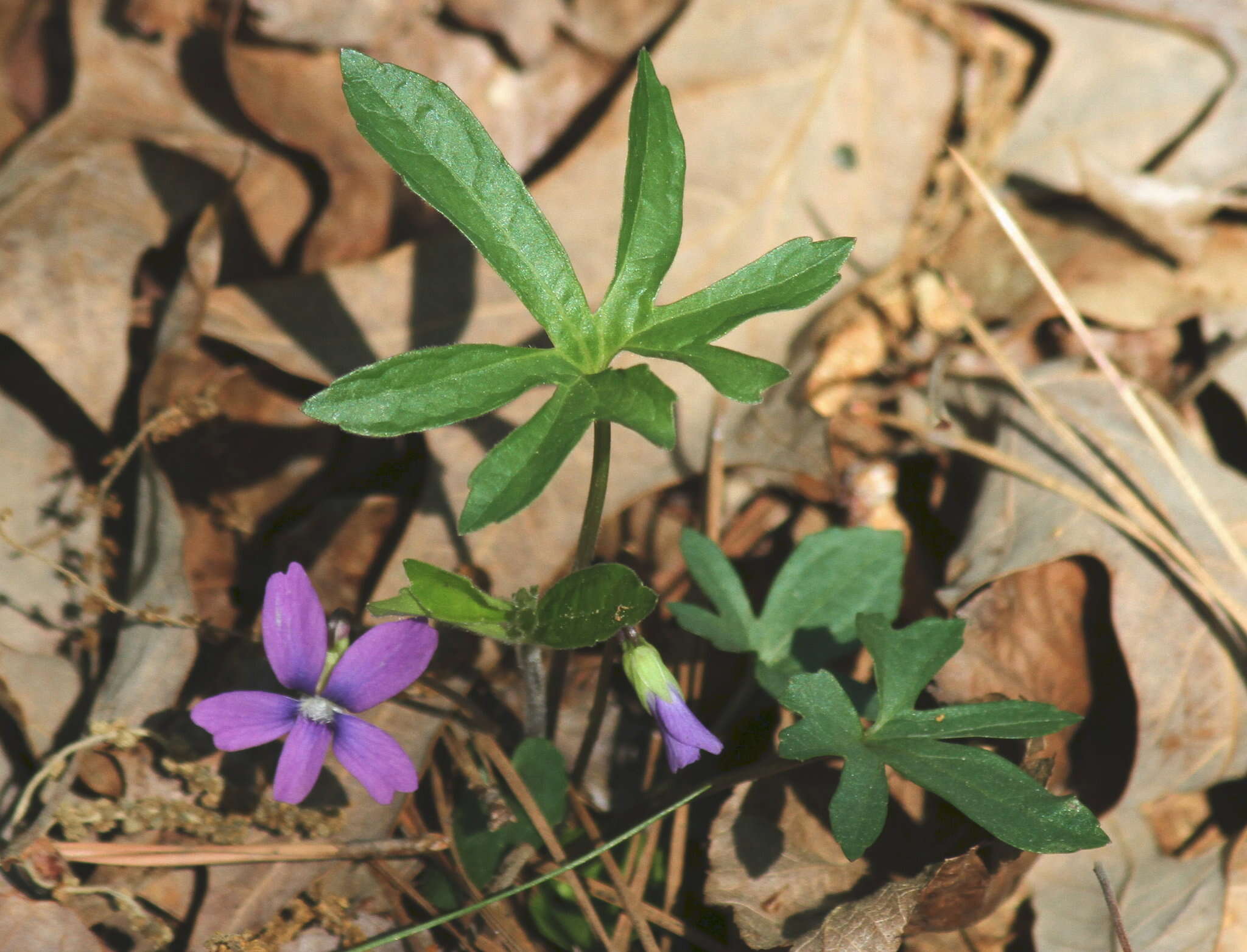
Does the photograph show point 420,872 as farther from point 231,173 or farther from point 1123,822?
point 231,173

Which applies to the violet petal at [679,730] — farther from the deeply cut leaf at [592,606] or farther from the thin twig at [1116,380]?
the thin twig at [1116,380]

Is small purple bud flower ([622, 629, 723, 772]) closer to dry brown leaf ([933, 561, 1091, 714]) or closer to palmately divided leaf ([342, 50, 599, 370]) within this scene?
palmately divided leaf ([342, 50, 599, 370])

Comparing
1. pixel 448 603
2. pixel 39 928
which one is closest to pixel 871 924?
pixel 448 603

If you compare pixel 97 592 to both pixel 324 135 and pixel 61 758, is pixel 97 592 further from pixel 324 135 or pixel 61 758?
pixel 324 135

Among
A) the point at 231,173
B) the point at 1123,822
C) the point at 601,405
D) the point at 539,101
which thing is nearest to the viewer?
the point at 601,405

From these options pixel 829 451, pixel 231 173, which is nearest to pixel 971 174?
pixel 829 451

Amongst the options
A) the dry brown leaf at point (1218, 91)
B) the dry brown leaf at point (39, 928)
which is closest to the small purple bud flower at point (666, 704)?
the dry brown leaf at point (39, 928)

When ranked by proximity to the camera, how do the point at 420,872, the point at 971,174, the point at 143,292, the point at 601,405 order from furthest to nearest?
the point at 143,292
the point at 971,174
the point at 420,872
the point at 601,405
